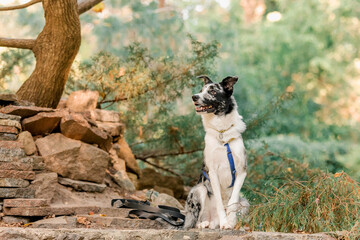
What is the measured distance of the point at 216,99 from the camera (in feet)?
12.8

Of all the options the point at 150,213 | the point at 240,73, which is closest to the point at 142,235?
the point at 150,213

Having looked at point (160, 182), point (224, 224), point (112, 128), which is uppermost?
point (224, 224)

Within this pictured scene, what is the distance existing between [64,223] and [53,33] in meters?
2.87

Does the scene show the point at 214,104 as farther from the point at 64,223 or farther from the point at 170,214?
the point at 64,223

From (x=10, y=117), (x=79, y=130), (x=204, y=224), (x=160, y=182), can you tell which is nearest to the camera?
(x=204, y=224)

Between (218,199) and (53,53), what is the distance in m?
3.40

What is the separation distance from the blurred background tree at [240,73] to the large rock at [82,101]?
1.07 feet

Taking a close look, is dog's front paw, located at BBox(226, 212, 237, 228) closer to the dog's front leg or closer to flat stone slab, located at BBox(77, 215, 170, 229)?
the dog's front leg

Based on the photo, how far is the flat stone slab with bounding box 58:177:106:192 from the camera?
17.8 ft

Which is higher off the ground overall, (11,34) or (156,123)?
(11,34)

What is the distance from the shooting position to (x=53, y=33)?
6.08m

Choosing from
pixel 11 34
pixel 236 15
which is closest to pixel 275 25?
pixel 236 15

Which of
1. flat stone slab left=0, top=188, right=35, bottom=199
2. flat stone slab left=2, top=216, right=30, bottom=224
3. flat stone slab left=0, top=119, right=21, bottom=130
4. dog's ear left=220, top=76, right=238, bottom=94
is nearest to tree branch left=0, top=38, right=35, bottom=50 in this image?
flat stone slab left=0, top=119, right=21, bottom=130

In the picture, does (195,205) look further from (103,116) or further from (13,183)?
(103,116)
